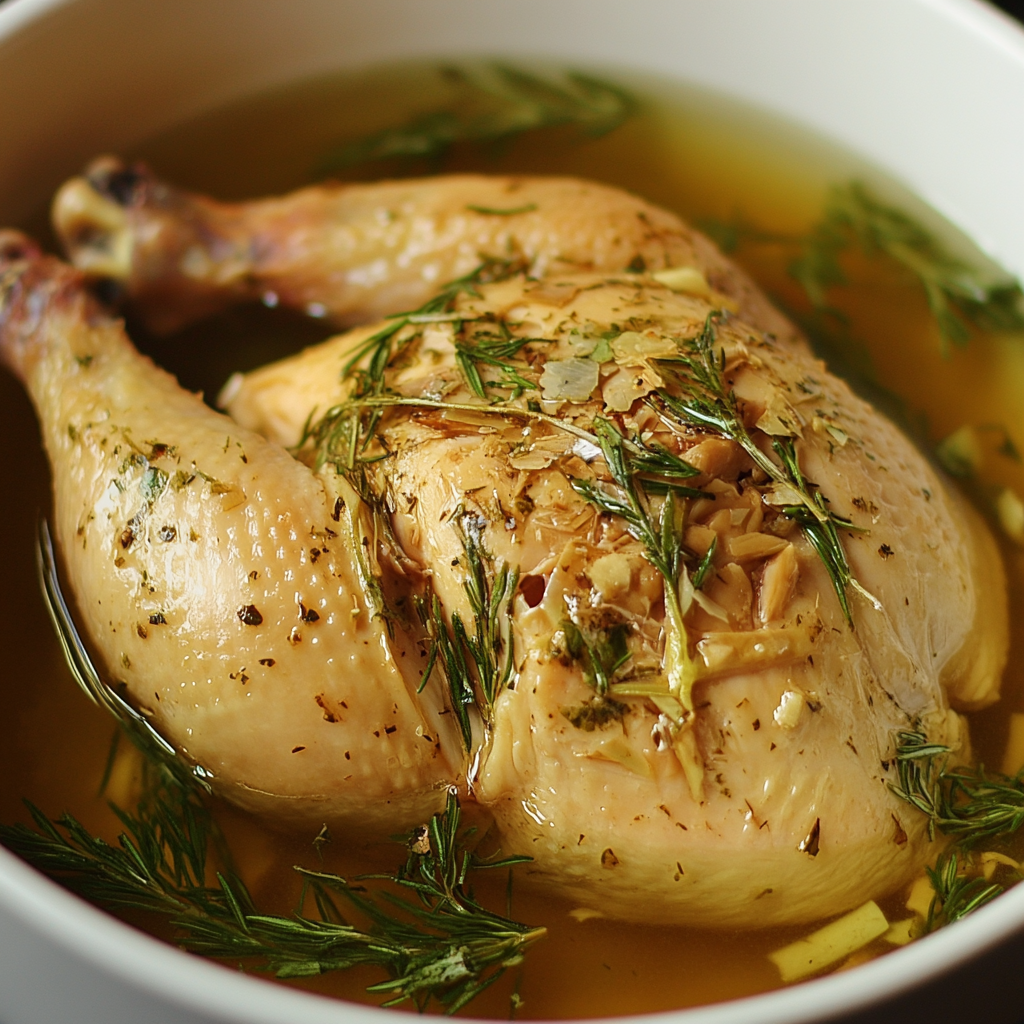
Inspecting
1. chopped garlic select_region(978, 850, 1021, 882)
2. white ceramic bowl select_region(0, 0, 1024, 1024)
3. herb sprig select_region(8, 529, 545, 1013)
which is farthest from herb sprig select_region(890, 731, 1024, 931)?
white ceramic bowl select_region(0, 0, 1024, 1024)

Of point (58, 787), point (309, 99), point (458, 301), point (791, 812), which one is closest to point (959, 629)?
point (791, 812)

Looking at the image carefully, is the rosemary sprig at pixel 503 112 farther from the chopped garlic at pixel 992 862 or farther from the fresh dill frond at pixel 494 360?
the chopped garlic at pixel 992 862

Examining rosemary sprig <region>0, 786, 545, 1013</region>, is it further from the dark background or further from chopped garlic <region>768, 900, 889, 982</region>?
the dark background

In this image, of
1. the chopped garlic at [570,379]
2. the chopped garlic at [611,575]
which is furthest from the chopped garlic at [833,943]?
the chopped garlic at [570,379]

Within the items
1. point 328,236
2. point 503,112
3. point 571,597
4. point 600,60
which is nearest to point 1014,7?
point 600,60

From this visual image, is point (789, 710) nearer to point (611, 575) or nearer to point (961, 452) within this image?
point (611, 575)

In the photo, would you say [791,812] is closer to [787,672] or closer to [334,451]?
[787,672]
